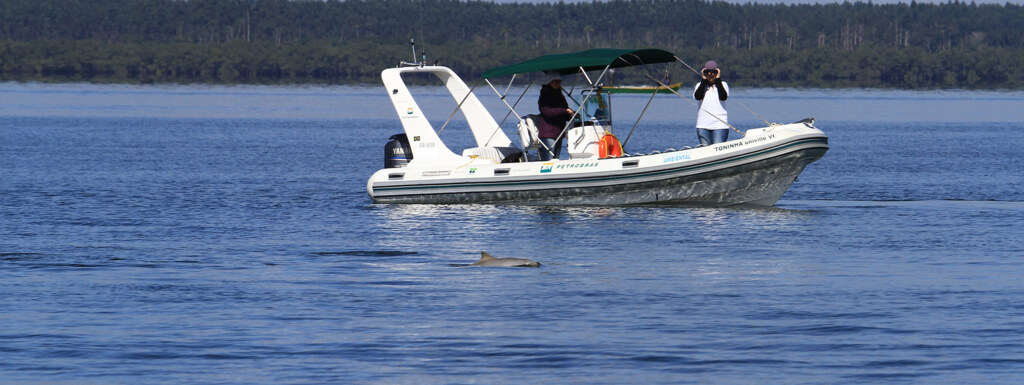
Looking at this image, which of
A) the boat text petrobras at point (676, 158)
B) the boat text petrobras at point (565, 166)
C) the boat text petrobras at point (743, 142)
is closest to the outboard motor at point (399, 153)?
the boat text petrobras at point (565, 166)

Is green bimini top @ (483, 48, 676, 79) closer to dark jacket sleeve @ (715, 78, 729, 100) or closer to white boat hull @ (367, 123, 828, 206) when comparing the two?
dark jacket sleeve @ (715, 78, 729, 100)

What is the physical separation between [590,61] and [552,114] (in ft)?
3.39

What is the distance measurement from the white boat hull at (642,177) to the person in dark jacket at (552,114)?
0.68 meters

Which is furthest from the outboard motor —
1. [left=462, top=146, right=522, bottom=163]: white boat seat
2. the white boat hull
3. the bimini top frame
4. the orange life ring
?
the orange life ring

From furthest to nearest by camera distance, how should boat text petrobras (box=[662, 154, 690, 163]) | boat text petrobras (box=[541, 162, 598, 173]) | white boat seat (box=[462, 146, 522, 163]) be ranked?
white boat seat (box=[462, 146, 522, 163]) < boat text petrobras (box=[541, 162, 598, 173]) < boat text petrobras (box=[662, 154, 690, 163])

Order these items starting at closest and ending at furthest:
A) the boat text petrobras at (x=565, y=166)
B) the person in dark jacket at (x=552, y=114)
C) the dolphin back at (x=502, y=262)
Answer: the dolphin back at (x=502, y=262) → the boat text petrobras at (x=565, y=166) → the person in dark jacket at (x=552, y=114)

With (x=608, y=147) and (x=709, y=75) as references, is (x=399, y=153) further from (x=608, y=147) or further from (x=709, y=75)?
(x=709, y=75)

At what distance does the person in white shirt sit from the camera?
19812 mm

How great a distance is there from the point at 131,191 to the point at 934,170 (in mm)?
16194

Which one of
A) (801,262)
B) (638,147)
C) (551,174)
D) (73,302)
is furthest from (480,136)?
(638,147)

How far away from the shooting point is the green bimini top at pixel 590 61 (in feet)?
64.4

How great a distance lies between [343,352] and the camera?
35.1 ft

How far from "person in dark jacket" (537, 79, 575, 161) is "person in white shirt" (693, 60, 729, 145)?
1.88m

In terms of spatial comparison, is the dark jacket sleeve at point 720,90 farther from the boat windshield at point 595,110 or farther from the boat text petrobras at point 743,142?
the boat windshield at point 595,110
